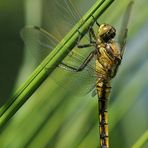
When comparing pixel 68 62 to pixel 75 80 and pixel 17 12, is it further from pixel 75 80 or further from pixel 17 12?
pixel 17 12

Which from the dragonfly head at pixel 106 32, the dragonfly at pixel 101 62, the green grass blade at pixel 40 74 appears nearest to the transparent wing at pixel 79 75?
the dragonfly at pixel 101 62

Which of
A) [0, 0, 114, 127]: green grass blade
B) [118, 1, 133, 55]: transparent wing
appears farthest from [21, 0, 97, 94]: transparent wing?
[0, 0, 114, 127]: green grass blade

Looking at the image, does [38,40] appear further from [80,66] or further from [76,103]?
[76,103]

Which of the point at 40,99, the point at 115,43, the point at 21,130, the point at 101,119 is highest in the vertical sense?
the point at 115,43

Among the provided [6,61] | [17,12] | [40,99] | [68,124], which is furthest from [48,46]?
[17,12]

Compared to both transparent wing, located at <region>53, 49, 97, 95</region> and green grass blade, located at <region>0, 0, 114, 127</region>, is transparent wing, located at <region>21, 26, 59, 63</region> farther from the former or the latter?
green grass blade, located at <region>0, 0, 114, 127</region>

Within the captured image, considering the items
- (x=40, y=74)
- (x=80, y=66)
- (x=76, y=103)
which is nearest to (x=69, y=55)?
(x=80, y=66)
